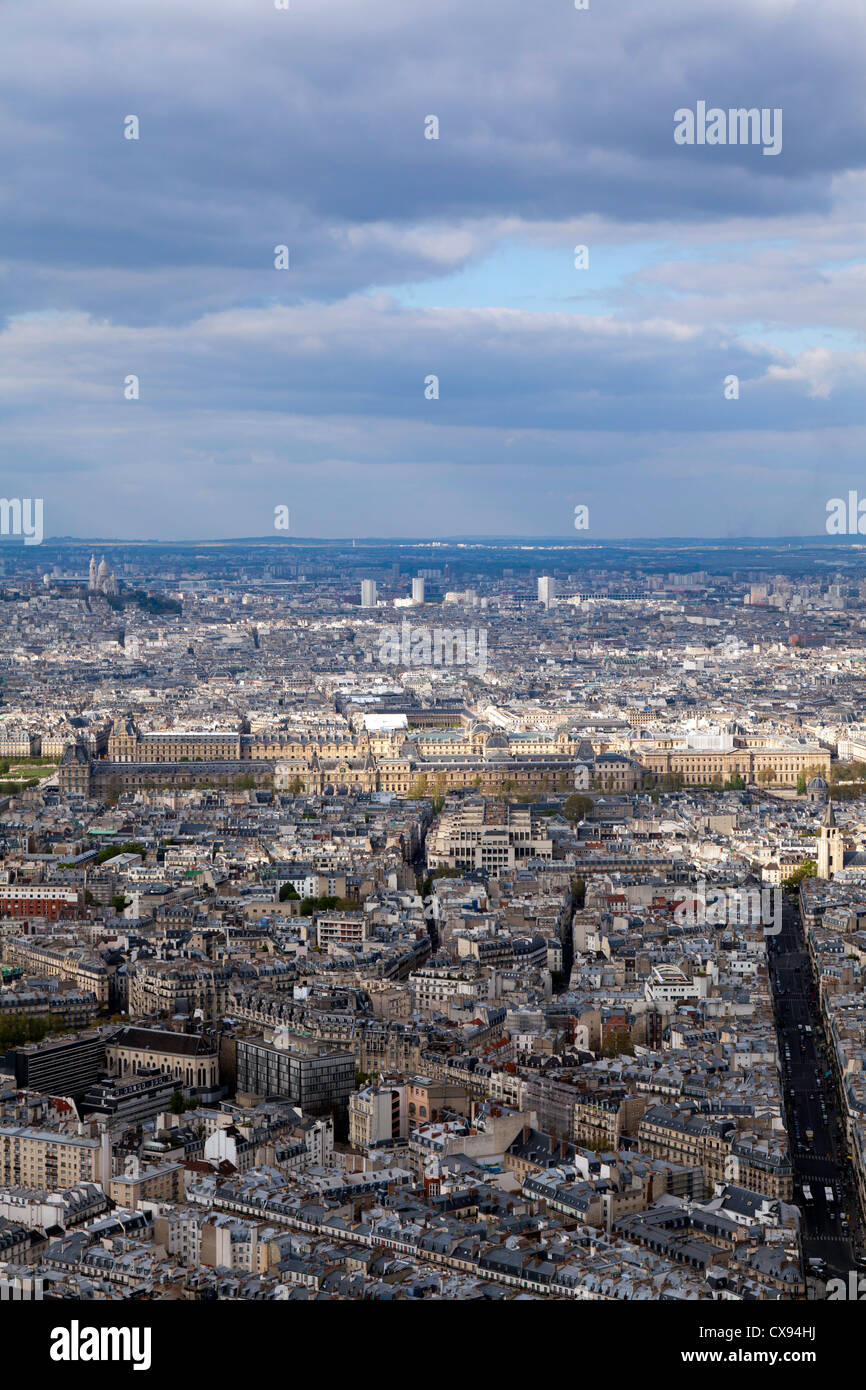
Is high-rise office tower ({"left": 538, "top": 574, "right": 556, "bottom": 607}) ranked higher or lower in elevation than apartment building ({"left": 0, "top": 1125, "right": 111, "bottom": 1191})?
higher

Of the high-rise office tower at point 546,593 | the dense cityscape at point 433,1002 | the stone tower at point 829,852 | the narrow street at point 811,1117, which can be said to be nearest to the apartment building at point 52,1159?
the dense cityscape at point 433,1002

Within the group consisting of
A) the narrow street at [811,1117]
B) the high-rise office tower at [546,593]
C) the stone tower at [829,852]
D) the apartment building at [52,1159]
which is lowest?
the narrow street at [811,1117]

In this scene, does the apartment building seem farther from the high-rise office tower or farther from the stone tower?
the high-rise office tower

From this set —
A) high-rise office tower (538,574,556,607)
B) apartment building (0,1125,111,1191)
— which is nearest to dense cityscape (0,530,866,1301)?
apartment building (0,1125,111,1191)

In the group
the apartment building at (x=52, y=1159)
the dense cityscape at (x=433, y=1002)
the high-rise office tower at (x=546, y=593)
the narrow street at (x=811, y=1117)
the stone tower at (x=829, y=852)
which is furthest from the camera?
the high-rise office tower at (x=546, y=593)

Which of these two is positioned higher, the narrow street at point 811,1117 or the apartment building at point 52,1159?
the apartment building at point 52,1159

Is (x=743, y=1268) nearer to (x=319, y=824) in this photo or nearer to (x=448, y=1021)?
(x=448, y=1021)

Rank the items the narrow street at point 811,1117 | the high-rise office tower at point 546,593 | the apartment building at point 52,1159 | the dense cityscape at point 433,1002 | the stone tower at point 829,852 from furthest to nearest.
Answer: the high-rise office tower at point 546,593 < the stone tower at point 829,852 < the apartment building at point 52,1159 < the narrow street at point 811,1117 < the dense cityscape at point 433,1002

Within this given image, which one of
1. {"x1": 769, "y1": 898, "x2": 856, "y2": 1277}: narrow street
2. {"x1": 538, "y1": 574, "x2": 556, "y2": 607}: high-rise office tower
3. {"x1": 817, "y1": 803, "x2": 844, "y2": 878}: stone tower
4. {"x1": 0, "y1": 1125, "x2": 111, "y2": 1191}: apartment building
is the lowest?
{"x1": 769, "y1": 898, "x2": 856, "y2": 1277}: narrow street

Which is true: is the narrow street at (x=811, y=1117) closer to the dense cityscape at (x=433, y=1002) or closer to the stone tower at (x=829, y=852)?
the dense cityscape at (x=433, y=1002)

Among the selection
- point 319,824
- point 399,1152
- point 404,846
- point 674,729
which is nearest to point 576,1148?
point 399,1152
